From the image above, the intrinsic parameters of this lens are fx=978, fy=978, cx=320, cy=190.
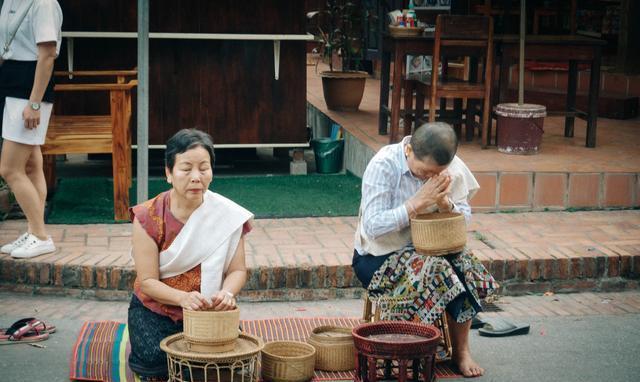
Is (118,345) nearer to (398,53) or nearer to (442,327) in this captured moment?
(442,327)

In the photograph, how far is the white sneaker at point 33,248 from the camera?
5.71 metres

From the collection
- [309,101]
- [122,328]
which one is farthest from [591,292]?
[309,101]

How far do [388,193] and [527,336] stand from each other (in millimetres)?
1300

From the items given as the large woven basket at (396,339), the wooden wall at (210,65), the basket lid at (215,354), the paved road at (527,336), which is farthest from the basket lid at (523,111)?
the basket lid at (215,354)

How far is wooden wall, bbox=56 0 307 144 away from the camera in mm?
8109

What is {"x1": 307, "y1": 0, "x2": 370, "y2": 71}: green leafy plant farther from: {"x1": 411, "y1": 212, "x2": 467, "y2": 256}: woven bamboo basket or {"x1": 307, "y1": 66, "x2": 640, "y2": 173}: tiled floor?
{"x1": 411, "y1": 212, "x2": 467, "y2": 256}: woven bamboo basket

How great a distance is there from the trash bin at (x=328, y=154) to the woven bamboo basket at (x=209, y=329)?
16.4 feet

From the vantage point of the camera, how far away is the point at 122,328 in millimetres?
4977

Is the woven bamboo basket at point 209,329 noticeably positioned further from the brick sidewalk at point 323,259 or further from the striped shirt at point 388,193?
the brick sidewalk at point 323,259

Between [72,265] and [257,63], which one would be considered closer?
[72,265]

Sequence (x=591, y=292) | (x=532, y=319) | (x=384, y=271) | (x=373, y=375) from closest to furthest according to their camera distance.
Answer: (x=373, y=375)
(x=384, y=271)
(x=532, y=319)
(x=591, y=292)

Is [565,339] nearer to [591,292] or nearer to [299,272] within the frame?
[591,292]

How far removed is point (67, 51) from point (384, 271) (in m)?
4.61

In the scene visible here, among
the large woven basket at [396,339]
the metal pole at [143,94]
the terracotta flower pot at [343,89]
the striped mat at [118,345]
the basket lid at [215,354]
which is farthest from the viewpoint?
the terracotta flower pot at [343,89]
